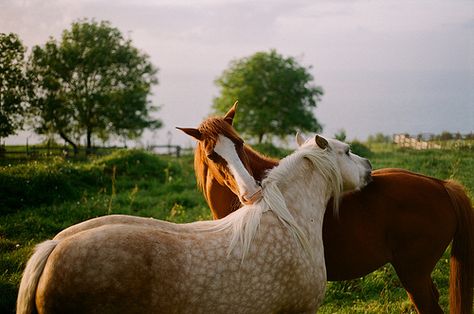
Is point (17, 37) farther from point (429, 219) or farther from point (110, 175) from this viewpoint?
point (429, 219)

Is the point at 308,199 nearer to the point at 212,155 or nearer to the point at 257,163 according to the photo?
the point at 212,155

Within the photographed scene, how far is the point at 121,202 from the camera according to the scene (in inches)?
394

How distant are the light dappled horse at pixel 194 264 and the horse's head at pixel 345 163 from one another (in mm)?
435

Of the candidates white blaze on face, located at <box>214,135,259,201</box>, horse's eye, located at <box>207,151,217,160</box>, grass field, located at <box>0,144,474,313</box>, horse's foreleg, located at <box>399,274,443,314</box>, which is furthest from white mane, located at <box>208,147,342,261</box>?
grass field, located at <box>0,144,474,313</box>

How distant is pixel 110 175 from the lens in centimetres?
1200

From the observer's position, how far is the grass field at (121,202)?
5.90m

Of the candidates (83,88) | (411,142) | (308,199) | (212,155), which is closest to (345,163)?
(308,199)

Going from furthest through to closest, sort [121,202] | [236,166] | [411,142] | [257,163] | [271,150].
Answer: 1. [411,142]
2. [271,150]
3. [121,202]
4. [257,163]
5. [236,166]

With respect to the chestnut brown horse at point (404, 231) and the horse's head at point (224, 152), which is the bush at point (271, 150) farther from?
the horse's head at point (224, 152)

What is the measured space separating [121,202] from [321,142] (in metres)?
7.02

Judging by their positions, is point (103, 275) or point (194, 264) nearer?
point (103, 275)

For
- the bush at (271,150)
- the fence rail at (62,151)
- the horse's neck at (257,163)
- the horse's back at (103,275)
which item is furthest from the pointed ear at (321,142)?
the fence rail at (62,151)

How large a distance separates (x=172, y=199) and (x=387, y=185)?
667 centimetres

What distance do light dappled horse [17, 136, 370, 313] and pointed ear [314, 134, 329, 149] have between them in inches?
15.0
